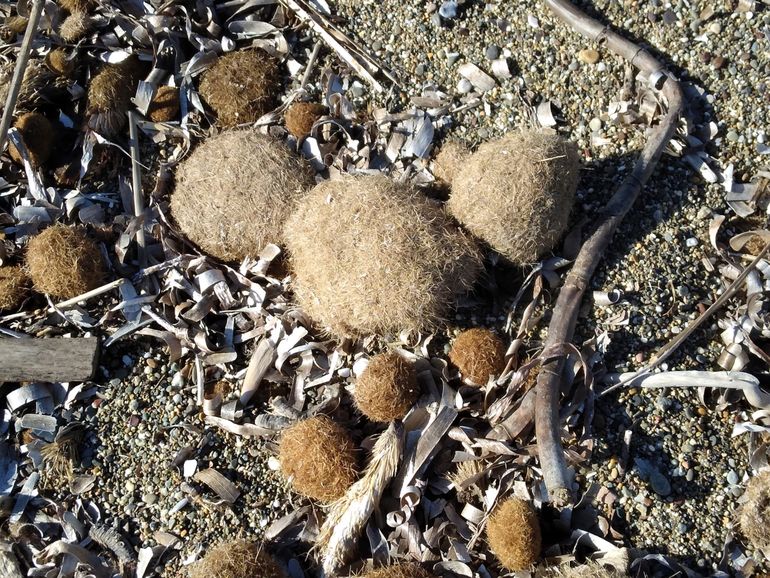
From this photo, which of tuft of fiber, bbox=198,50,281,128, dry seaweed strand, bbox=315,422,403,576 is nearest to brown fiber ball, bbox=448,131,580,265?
dry seaweed strand, bbox=315,422,403,576

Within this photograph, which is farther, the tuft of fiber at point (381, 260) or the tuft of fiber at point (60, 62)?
the tuft of fiber at point (60, 62)

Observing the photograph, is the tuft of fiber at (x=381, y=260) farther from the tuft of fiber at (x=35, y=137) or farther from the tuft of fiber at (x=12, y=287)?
the tuft of fiber at (x=35, y=137)

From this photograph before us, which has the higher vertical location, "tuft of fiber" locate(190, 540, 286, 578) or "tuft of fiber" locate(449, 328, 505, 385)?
"tuft of fiber" locate(449, 328, 505, 385)

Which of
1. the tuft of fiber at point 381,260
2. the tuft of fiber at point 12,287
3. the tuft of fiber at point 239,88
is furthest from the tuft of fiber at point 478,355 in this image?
the tuft of fiber at point 12,287

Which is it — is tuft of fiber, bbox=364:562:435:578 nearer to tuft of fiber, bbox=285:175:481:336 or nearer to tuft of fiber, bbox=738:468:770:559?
tuft of fiber, bbox=285:175:481:336

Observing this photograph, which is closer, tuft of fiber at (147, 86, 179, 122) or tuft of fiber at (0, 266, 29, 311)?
tuft of fiber at (0, 266, 29, 311)

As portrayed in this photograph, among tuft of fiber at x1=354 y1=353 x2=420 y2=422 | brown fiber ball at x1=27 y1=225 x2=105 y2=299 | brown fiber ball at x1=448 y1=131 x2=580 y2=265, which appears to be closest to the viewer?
tuft of fiber at x1=354 y1=353 x2=420 y2=422

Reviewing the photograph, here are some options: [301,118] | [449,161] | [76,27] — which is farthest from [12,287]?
[449,161]
